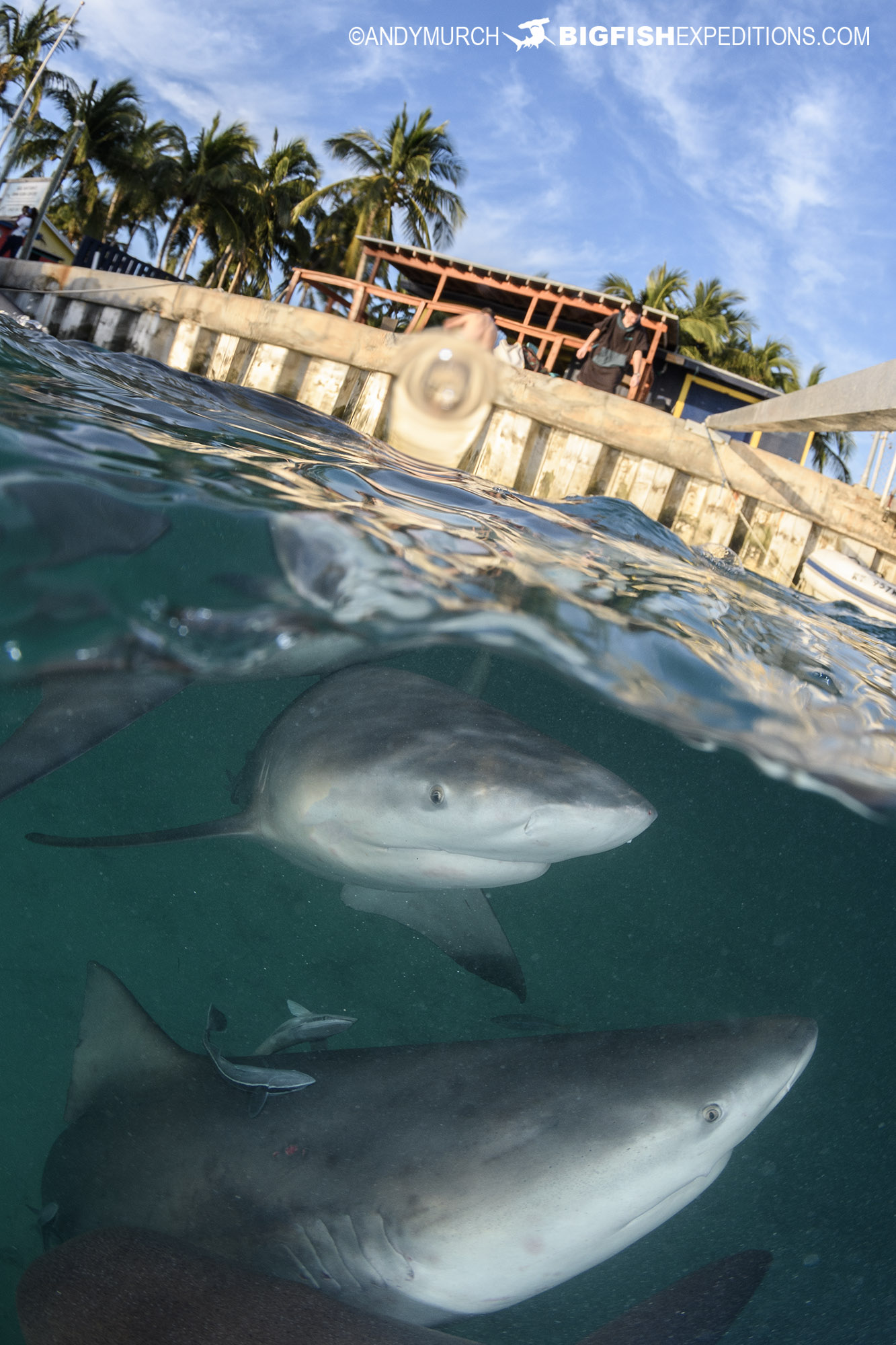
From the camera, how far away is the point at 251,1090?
2.77m

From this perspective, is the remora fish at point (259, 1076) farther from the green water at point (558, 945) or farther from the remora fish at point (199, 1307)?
the green water at point (558, 945)

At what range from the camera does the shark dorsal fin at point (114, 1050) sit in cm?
300

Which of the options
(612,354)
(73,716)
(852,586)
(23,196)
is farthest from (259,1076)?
(23,196)

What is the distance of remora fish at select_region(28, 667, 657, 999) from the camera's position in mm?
2916

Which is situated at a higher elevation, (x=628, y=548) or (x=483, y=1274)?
(x=628, y=548)

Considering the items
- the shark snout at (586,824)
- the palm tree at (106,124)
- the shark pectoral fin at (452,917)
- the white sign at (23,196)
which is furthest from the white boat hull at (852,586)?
the palm tree at (106,124)

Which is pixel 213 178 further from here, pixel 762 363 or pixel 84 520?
pixel 84 520

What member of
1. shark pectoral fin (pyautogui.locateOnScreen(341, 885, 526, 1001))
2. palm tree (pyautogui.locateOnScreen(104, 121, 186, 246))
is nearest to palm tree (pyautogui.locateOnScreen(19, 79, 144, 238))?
palm tree (pyautogui.locateOnScreen(104, 121, 186, 246))

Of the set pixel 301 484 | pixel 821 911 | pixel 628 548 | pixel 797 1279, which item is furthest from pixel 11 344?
pixel 797 1279

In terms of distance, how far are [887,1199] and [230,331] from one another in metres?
13.3

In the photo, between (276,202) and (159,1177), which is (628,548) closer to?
(159,1177)

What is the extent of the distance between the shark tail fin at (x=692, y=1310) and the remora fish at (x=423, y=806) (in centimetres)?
103

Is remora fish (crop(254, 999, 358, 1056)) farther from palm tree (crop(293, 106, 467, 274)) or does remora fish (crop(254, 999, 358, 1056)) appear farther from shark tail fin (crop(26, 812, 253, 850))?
palm tree (crop(293, 106, 467, 274))

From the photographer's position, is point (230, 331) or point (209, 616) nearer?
point (209, 616)
